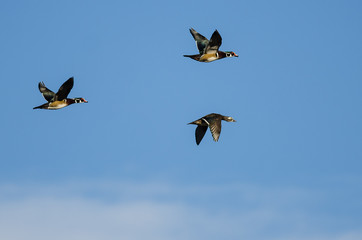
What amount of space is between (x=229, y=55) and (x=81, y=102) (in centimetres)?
1445

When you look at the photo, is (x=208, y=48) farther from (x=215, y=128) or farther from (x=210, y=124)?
(x=215, y=128)

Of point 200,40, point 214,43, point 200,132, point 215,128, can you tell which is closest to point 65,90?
point 200,132

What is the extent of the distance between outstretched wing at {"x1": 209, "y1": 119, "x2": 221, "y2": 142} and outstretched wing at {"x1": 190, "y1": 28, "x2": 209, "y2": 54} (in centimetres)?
671

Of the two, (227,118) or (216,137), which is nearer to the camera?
(216,137)

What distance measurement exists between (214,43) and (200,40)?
3735 millimetres

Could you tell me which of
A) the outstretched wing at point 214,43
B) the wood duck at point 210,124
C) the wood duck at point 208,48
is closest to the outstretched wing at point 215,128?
the wood duck at point 210,124

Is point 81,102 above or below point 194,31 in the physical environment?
below

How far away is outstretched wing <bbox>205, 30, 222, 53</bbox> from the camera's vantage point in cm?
8419

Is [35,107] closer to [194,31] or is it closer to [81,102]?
[81,102]

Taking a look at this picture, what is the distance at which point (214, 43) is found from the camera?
85.6 m

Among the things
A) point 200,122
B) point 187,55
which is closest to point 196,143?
point 200,122

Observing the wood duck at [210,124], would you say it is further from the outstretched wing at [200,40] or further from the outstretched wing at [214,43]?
the outstretched wing at [200,40]

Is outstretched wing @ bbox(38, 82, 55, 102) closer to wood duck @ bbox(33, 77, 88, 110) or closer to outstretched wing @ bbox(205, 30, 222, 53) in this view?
wood duck @ bbox(33, 77, 88, 110)

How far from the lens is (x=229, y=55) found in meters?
89.7
